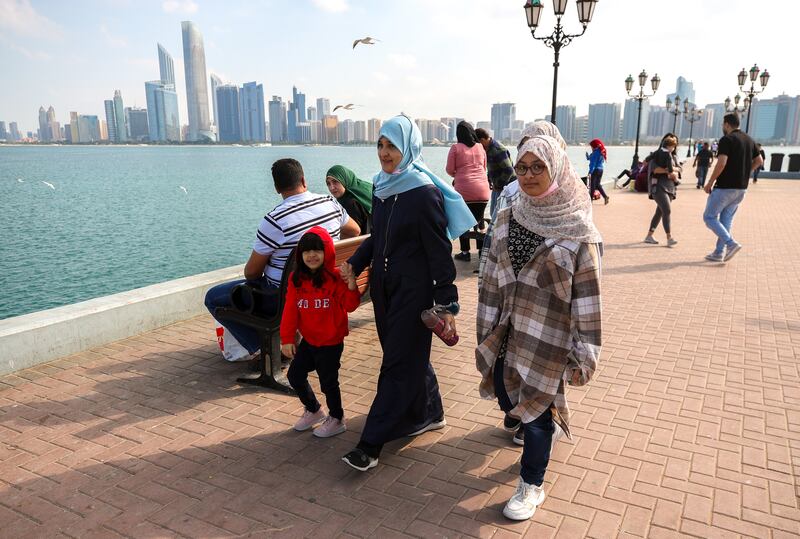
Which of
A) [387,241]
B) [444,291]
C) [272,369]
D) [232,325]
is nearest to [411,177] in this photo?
[387,241]

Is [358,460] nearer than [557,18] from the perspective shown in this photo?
Yes

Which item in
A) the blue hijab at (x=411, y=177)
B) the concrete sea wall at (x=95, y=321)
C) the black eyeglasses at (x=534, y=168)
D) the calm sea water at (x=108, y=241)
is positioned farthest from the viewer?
the calm sea water at (x=108, y=241)

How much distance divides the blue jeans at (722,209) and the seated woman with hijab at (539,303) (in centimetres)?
678

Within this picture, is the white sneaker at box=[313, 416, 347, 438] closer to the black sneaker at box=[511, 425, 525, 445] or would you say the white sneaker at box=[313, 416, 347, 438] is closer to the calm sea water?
the black sneaker at box=[511, 425, 525, 445]

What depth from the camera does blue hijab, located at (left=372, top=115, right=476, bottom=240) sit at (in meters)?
3.20

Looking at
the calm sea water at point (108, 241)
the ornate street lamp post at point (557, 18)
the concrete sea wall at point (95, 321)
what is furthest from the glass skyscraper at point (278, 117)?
the concrete sea wall at point (95, 321)

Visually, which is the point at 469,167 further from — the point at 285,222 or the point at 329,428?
the point at 329,428

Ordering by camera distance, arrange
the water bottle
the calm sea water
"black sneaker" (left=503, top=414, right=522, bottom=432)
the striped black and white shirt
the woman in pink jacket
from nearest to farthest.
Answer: the water bottle → "black sneaker" (left=503, top=414, right=522, bottom=432) → the striped black and white shirt → the woman in pink jacket → the calm sea water

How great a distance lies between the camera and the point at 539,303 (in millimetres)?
2748

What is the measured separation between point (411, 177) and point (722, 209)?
23.2ft

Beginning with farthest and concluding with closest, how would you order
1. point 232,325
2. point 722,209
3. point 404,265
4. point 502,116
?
1. point 502,116
2. point 722,209
3. point 232,325
4. point 404,265

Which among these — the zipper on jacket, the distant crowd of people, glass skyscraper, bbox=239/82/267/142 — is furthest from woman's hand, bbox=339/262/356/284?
glass skyscraper, bbox=239/82/267/142

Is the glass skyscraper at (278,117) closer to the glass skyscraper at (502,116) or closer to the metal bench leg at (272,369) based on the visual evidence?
the glass skyscraper at (502,116)

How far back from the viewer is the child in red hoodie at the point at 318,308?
3490mm
